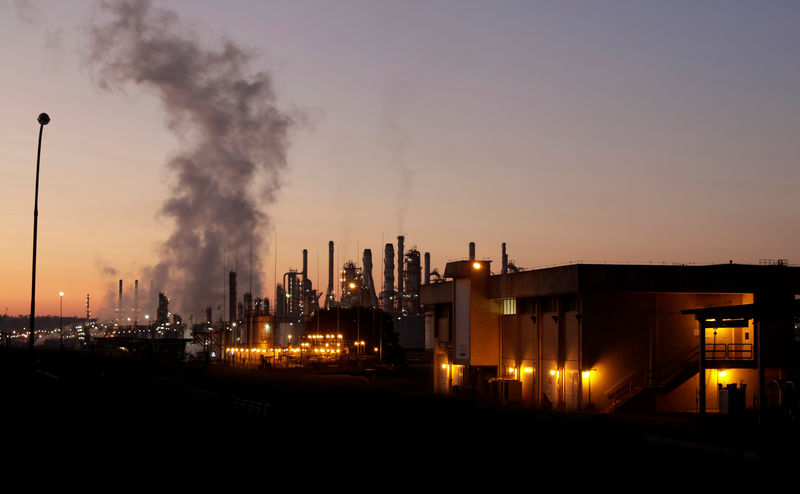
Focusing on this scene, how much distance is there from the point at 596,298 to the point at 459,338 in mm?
12560

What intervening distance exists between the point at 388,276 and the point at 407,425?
140 m

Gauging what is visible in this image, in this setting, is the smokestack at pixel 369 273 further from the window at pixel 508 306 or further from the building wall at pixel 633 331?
the building wall at pixel 633 331

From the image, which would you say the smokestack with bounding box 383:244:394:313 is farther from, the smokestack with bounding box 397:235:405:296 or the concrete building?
the concrete building

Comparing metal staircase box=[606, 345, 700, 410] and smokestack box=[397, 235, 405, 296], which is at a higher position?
smokestack box=[397, 235, 405, 296]

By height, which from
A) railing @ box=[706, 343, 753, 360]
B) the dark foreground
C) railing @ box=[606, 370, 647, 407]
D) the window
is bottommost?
the dark foreground

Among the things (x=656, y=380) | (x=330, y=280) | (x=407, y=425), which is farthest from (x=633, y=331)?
(x=330, y=280)

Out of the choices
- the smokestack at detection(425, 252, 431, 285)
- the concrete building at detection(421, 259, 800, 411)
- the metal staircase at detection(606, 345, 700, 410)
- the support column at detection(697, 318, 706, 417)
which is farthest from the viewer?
the smokestack at detection(425, 252, 431, 285)

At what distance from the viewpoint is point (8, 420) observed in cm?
3731

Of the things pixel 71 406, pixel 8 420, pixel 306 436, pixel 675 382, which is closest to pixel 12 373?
pixel 71 406

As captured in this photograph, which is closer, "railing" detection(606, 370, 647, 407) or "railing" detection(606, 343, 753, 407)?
"railing" detection(606, 343, 753, 407)

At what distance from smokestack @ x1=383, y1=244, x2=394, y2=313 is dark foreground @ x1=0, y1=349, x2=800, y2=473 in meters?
118

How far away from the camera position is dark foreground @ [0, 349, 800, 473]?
28559 millimetres

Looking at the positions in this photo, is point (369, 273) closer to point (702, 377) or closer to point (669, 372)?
Result: point (669, 372)

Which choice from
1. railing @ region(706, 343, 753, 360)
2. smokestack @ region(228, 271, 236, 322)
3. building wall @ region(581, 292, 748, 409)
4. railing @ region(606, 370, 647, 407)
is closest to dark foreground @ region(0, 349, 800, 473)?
railing @ region(606, 370, 647, 407)
